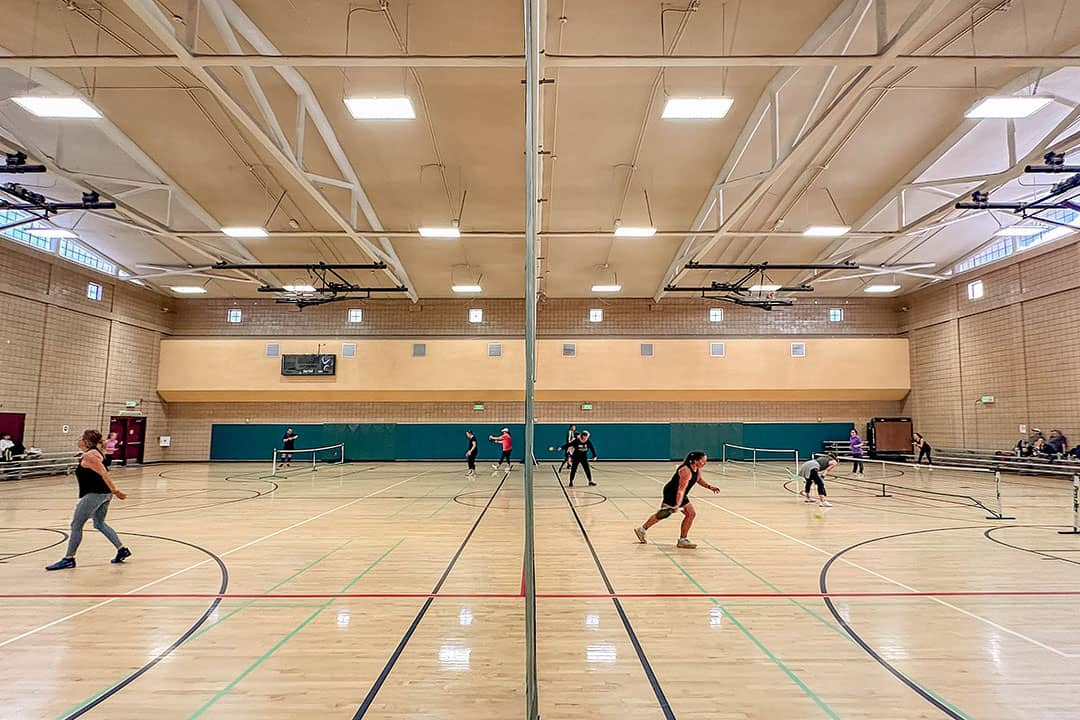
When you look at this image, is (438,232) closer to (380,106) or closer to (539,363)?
(380,106)

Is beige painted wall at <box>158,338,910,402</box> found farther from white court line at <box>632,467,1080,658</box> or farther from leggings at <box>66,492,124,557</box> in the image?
leggings at <box>66,492,124,557</box>

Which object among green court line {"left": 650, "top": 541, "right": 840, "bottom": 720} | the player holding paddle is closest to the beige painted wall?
the player holding paddle

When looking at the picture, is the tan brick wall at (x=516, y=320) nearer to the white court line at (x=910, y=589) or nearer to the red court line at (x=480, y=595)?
the white court line at (x=910, y=589)

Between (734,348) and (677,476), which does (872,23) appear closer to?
(677,476)

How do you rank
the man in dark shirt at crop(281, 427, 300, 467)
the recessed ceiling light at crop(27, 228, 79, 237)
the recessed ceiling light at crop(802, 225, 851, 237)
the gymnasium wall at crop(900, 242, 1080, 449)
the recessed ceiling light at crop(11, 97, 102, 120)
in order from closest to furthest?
the recessed ceiling light at crop(11, 97, 102, 120)
the recessed ceiling light at crop(802, 225, 851, 237)
the recessed ceiling light at crop(27, 228, 79, 237)
the gymnasium wall at crop(900, 242, 1080, 449)
the man in dark shirt at crop(281, 427, 300, 467)

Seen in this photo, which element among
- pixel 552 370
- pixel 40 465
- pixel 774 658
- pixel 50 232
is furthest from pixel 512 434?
pixel 774 658

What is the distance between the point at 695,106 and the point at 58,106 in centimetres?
1086

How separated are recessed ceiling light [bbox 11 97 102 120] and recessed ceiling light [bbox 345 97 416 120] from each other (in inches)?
161

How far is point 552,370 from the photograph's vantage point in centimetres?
2634

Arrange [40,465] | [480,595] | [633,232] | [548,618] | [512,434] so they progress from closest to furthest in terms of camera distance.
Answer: [548,618] → [480,595] → [633,232] → [40,465] → [512,434]

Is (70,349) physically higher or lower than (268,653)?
higher

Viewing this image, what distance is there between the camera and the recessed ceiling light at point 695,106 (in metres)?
10.3

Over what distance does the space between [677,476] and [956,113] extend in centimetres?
1247

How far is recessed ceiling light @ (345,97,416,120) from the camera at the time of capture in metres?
9.98
